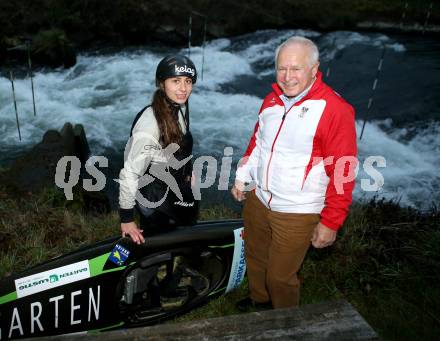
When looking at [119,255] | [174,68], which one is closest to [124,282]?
[119,255]

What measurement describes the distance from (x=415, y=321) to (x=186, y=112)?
2.45 metres

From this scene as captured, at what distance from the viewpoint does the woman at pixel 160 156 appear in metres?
2.67

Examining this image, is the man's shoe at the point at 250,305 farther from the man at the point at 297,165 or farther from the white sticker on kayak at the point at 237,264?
the man at the point at 297,165

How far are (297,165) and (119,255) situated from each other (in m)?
1.46

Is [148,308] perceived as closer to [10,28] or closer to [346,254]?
[346,254]

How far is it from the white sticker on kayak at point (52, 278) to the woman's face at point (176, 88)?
1.32 m

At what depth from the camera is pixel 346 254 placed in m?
4.04

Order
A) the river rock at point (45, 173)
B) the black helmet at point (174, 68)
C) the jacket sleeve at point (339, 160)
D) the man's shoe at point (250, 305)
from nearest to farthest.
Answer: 1. the jacket sleeve at point (339, 160)
2. the black helmet at point (174, 68)
3. the man's shoe at point (250, 305)
4. the river rock at point (45, 173)

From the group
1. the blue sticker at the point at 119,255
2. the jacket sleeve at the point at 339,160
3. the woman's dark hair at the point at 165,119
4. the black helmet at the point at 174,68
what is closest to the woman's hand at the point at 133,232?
the blue sticker at the point at 119,255

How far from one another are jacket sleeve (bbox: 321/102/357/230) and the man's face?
24 centimetres

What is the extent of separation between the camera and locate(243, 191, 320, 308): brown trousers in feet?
8.75

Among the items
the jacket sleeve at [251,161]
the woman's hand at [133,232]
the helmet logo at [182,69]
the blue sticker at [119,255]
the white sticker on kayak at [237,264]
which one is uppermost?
the helmet logo at [182,69]

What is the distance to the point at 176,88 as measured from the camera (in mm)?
2791

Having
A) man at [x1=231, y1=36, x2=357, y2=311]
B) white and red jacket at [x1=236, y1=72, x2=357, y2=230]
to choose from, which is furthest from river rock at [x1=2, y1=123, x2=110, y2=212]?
white and red jacket at [x1=236, y1=72, x2=357, y2=230]
